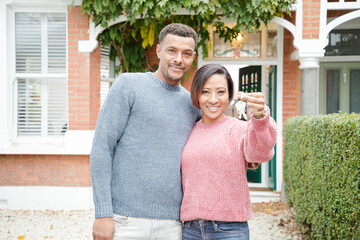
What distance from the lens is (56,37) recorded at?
642cm

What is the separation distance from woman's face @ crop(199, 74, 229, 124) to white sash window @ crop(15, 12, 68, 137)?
16.0ft

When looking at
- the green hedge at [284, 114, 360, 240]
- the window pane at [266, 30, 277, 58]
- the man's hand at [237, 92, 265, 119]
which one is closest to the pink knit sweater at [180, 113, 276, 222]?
the man's hand at [237, 92, 265, 119]

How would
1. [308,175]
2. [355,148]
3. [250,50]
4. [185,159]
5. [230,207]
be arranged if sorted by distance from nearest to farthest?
[230,207], [185,159], [355,148], [308,175], [250,50]

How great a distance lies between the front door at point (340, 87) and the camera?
25.9 feet

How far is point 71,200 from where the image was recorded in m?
6.20

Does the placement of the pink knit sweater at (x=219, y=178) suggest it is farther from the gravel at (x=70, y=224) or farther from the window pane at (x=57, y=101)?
the window pane at (x=57, y=101)

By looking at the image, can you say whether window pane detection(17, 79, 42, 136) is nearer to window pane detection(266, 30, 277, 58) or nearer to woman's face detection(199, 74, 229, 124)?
window pane detection(266, 30, 277, 58)

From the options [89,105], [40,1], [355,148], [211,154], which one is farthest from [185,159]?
[40,1]

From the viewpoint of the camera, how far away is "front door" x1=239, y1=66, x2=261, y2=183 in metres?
7.74

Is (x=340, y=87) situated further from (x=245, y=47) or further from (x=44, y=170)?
(x=44, y=170)

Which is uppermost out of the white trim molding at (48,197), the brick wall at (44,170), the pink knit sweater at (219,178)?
the pink knit sweater at (219,178)

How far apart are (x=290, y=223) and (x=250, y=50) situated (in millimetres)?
3684

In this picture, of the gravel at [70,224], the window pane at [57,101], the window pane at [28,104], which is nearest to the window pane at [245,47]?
the gravel at [70,224]

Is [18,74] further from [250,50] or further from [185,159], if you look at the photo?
[185,159]
